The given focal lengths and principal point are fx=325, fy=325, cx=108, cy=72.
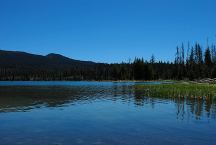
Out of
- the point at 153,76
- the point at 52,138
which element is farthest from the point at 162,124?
the point at 153,76

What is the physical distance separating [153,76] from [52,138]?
551ft

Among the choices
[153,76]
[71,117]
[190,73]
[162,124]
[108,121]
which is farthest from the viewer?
[153,76]

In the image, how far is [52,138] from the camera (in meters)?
19.6

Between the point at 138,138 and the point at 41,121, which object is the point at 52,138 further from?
the point at 41,121

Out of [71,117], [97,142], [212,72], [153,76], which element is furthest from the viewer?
[153,76]

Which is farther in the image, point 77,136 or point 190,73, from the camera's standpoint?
point 190,73

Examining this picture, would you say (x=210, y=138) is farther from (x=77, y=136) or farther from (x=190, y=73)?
(x=190, y=73)

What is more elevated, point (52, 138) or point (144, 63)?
point (144, 63)

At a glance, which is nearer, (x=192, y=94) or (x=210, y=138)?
(x=210, y=138)

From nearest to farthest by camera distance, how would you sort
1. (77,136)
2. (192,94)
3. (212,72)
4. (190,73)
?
(77,136) → (192,94) → (212,72) → (190,73)

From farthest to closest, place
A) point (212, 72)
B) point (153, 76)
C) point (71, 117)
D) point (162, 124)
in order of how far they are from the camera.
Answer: point (153, 76) < point (212, 72) < point (71, 117) < point (162, 124)

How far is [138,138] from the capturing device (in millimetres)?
19781

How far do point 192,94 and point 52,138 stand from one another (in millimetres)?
37105

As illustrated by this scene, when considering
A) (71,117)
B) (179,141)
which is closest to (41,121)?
(71,117)
